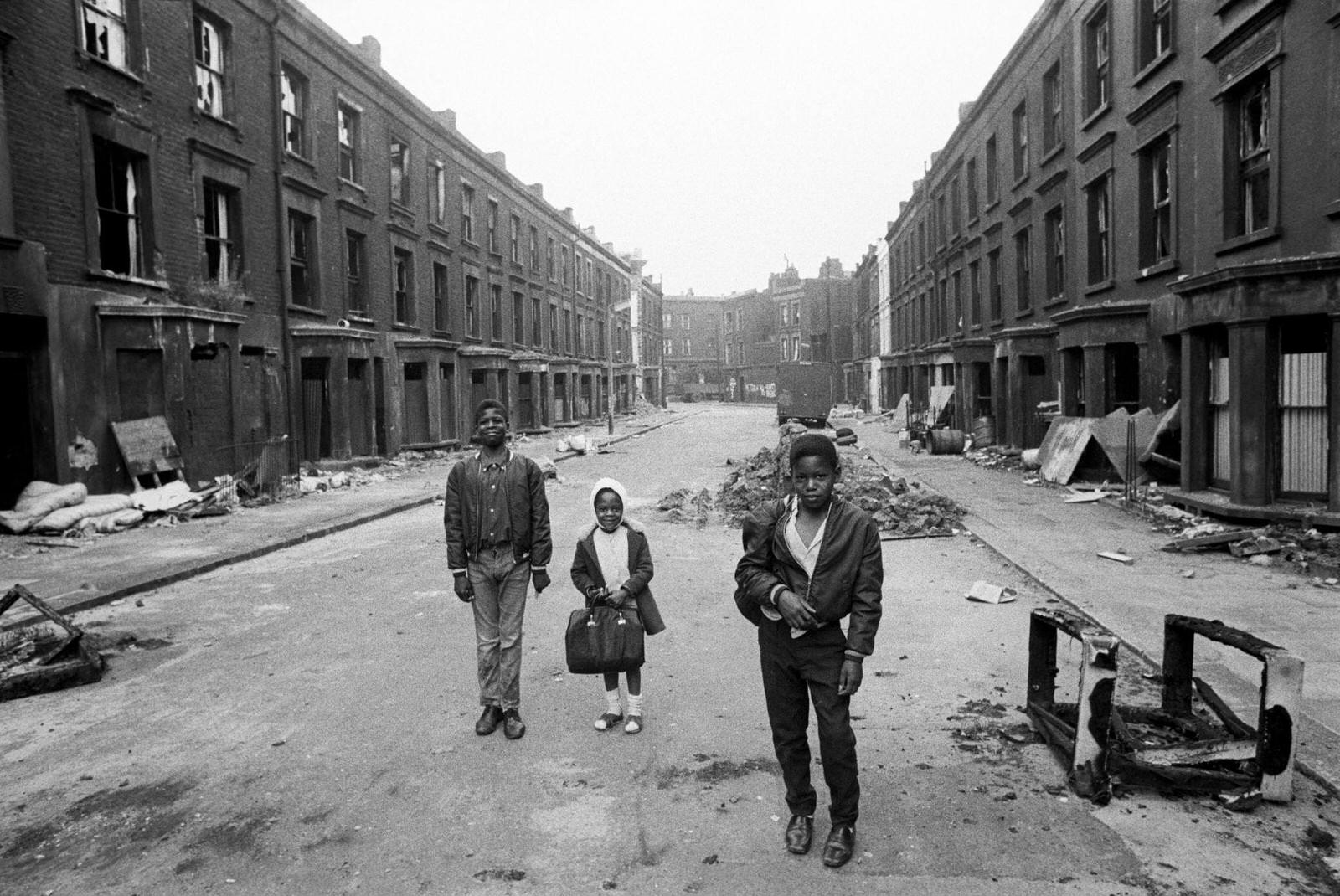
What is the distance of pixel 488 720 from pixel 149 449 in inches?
451

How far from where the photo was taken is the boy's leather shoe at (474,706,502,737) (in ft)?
16.4

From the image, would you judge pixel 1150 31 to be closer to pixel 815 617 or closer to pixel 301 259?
pixel 815 617

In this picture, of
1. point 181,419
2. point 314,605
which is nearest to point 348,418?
point 181,419

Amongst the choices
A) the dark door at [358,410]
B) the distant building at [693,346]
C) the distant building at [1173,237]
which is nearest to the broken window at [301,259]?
the dark door at [358,410]

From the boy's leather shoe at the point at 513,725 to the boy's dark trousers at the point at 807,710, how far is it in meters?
1.75

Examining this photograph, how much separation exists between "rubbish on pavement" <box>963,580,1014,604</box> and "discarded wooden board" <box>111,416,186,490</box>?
12.2m

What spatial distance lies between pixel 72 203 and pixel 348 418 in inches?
334

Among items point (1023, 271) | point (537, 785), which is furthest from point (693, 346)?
point (537, 785)

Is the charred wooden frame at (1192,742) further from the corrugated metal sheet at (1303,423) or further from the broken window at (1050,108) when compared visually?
the broken window at (1050,108)

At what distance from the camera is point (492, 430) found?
5219mm

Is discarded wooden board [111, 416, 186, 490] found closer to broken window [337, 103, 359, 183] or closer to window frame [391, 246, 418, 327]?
broken window [337, 103, 359, 183]

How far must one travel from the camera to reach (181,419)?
1462 centimetres

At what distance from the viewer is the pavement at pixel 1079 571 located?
19.0 feet

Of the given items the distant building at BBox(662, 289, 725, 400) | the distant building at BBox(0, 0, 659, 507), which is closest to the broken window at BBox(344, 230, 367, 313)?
the distant building at BBox(0, 0, 659, 507)
